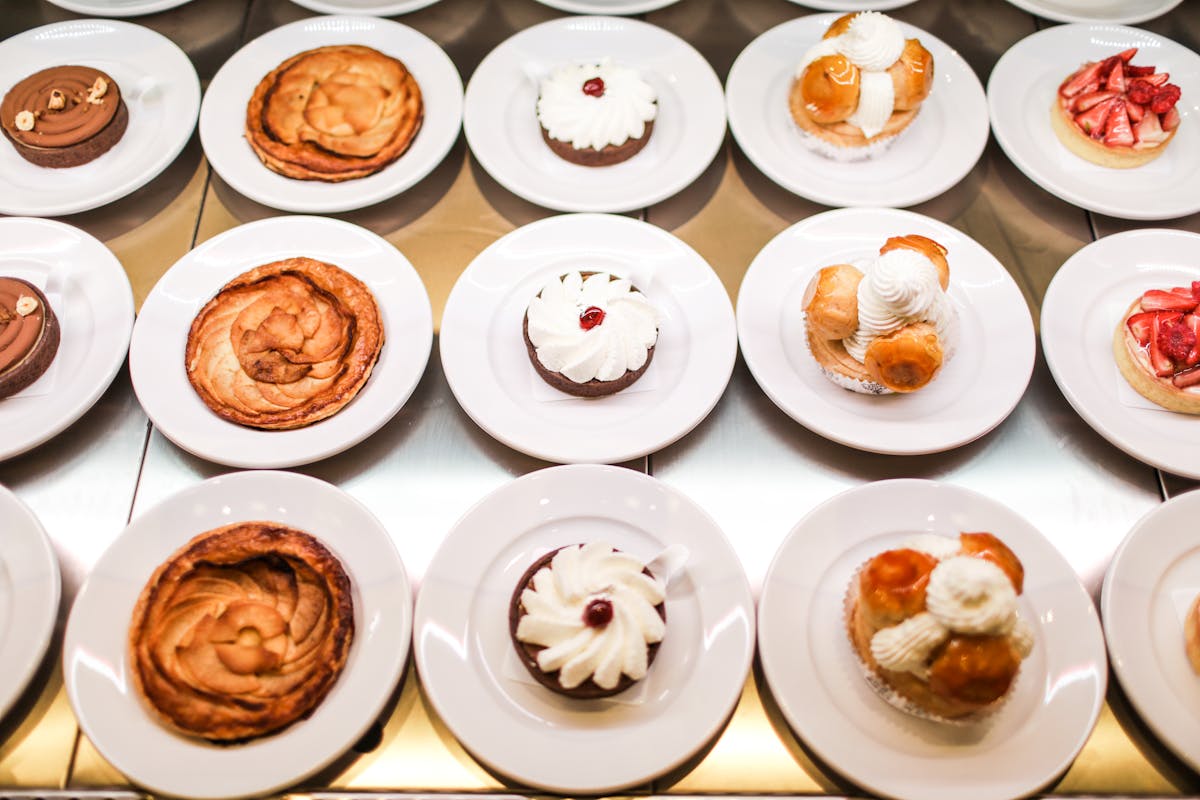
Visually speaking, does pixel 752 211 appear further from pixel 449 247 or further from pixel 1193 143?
pixel 1193 143

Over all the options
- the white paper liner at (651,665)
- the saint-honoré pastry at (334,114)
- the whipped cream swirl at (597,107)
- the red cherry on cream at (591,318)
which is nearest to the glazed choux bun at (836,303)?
the red cherry on cream at (591,318)

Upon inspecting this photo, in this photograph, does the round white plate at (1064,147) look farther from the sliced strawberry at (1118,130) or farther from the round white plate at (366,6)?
the round white plate at (366,6)

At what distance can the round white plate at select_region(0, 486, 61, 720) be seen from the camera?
7.88ft

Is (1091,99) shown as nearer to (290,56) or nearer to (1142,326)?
(1142,326)

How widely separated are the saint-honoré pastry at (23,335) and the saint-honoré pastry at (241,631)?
0.82 metres

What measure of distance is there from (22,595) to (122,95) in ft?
6.26

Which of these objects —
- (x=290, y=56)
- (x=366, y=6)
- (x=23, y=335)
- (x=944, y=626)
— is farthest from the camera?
(x=366, y=6)

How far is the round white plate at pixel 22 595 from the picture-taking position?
2.40 m

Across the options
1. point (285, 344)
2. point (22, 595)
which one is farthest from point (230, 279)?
point (22, 595)

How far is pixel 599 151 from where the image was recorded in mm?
3205

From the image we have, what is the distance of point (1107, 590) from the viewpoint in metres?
2.55

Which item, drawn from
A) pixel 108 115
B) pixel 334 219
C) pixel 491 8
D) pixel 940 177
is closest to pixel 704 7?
pixel 491 8

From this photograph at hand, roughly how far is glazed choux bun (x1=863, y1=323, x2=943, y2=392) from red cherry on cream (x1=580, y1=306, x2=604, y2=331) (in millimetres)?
796

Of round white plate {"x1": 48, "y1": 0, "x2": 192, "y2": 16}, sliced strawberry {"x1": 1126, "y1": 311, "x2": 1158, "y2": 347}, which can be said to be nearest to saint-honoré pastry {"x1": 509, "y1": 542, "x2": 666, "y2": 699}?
sliced strawberry {"x1": 1126, "y1": 311, "x2": 1158, "y2": 347}
